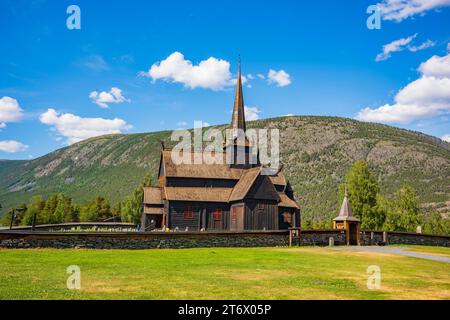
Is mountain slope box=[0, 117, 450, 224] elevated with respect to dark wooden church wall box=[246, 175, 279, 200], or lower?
elevated

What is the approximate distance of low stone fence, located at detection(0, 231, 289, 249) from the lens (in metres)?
24.0

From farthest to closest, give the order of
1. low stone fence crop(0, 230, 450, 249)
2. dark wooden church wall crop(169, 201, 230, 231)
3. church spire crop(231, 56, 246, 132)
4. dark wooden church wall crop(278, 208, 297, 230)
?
church spire crop(231, 56, 246, 132), dark wooden church wall crop(278, 208, 297, 230), dark wooden church wall crop(169, 201, 230, 231), low stone fence crop(0, 230, 450, 249)

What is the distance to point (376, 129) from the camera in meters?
158

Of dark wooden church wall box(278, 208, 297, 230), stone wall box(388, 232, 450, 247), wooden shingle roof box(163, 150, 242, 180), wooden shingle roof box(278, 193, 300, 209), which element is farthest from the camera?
wooden shingle roof box(278, 193, 300, 209)

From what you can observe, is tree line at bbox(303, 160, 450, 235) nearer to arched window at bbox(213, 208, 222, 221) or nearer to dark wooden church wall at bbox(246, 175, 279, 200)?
dark wooden church wall at bbox(246, 175, 279, 200)

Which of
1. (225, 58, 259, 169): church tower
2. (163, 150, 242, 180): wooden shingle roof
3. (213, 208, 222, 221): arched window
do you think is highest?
(225, 58, 259, 169): church tower

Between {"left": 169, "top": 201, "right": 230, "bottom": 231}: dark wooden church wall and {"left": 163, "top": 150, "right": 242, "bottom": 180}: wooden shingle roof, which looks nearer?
{"left": 169, "top": 201, "right": 230, "bottom": 231}: dark wooden church wall

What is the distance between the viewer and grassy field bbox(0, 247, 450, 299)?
36.1 feet

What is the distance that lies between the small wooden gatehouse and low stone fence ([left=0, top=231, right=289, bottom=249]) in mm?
11567

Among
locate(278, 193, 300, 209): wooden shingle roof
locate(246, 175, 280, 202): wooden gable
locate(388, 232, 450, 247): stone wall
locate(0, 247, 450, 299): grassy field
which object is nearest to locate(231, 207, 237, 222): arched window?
locate(246, 175, 280, 202): wooden gable

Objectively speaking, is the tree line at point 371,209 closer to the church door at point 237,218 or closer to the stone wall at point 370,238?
the stone wall at point 370,238

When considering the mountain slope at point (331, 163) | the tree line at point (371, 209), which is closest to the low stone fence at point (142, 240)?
the tree line at point (371, 209)
